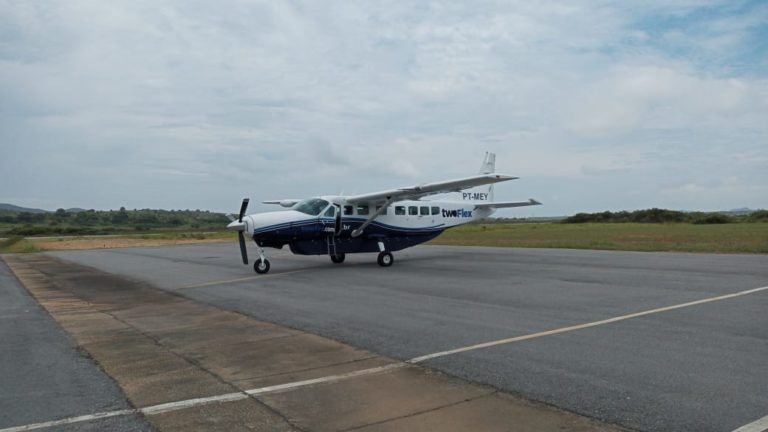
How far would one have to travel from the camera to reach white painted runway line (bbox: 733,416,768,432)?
469 cm

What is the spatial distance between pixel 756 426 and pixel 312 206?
1808cm

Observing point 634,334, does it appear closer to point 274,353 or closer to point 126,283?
point 274,353

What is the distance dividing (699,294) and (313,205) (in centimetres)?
1331

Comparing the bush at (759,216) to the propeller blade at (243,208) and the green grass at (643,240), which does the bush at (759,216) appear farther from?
the propeller blade at (243,208)

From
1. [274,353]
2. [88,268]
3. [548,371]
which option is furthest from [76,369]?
[88,268]

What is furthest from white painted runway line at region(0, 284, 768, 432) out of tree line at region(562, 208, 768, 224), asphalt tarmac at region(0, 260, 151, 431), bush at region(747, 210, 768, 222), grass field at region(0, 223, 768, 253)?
bush at region(747, 210, 768, 222)

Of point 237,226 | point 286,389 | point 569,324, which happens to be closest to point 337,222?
point 237,226

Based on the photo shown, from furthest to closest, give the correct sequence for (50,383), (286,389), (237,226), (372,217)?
(372,217), (237,226), (50,383), (286,389)

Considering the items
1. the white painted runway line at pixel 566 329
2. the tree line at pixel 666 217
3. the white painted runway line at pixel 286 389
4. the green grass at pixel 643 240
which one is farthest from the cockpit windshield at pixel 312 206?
the tree line at pixel 666 217

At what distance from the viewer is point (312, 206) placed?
860 inches

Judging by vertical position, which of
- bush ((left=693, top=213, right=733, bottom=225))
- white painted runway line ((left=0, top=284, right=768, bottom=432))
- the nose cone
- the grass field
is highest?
bush ((left=693, top=213, right=733, bottom=225))

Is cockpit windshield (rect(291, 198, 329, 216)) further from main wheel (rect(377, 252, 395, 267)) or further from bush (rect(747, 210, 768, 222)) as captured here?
bush (rect(747, 210, 768, 222))

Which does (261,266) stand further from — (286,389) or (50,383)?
(286,389)

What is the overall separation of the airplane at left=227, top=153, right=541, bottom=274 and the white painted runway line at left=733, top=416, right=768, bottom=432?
1350 centimetres
